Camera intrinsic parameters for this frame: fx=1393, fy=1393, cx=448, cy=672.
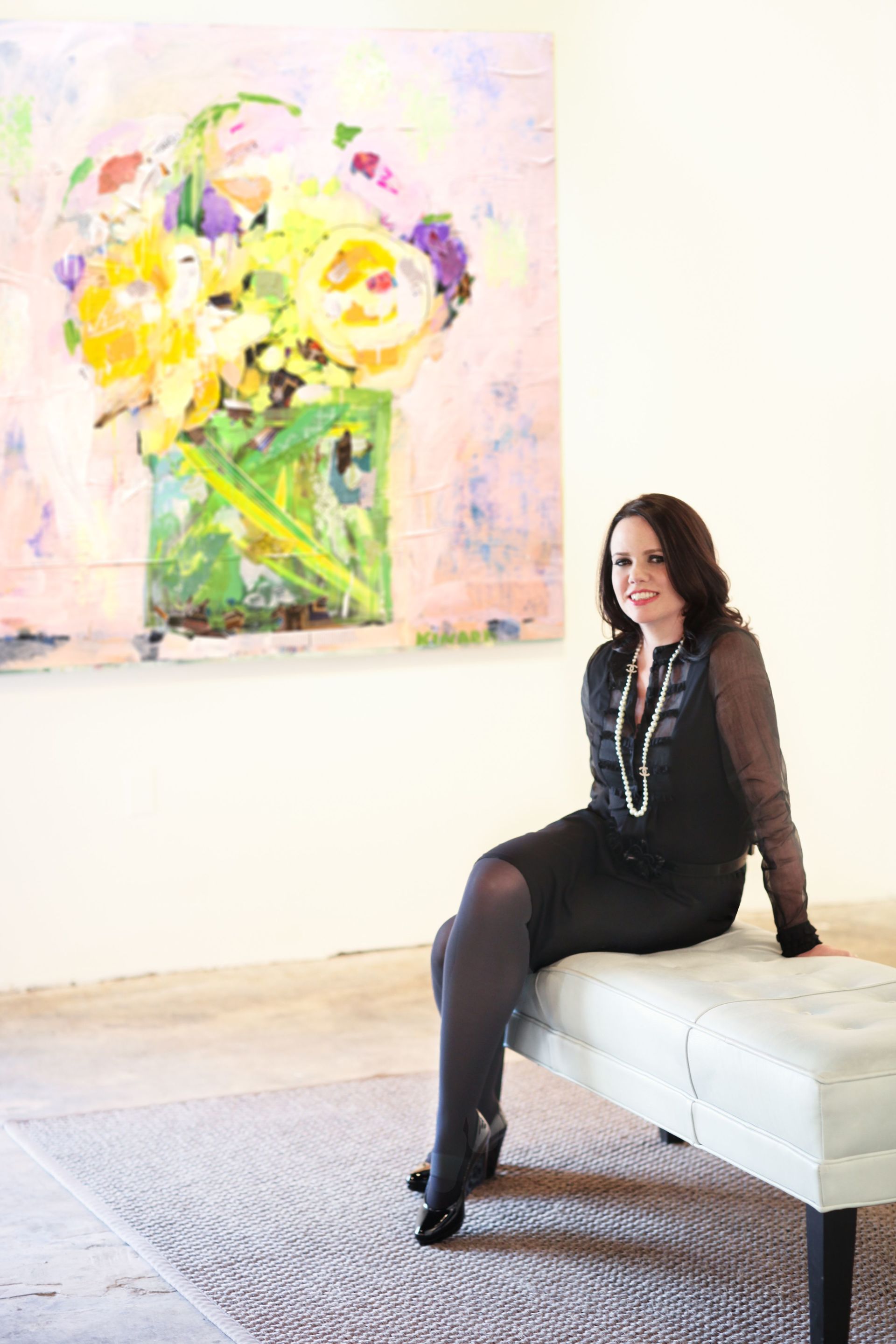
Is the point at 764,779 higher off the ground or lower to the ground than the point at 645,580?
lower

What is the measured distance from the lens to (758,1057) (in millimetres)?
1743

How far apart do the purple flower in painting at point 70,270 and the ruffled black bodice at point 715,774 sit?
6.45ft

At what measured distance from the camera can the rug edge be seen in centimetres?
187

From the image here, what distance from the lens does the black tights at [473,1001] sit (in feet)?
6.76

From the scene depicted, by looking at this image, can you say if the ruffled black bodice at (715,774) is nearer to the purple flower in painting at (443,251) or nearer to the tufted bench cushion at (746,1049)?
the tufted bench cushion at (746,1049)

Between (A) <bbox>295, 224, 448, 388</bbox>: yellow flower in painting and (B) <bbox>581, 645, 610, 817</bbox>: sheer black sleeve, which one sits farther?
(A) <bbox>295, 224, 448, 388</bbox>: yellow flower in painting

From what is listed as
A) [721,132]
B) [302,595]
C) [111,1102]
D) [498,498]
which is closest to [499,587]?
[498,498]

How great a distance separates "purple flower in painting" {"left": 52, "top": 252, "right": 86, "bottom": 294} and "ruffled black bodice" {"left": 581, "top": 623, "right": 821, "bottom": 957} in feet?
6.45

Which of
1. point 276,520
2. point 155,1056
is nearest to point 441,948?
point 155,1056

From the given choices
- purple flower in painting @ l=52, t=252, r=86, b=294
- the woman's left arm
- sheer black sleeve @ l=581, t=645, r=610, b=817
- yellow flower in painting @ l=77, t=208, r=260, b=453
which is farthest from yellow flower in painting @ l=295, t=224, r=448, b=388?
the woman's left arm

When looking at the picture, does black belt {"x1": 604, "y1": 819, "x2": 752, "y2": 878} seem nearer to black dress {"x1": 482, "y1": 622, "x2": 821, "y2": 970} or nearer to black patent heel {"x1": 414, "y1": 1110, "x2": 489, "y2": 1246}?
black dress {"x1": 482, "y1": 622, "x2": 821, "y2": 970}

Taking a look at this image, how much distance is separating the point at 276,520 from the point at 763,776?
6.07 ft

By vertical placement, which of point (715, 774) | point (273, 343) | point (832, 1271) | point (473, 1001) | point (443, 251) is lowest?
point (832, 1271)

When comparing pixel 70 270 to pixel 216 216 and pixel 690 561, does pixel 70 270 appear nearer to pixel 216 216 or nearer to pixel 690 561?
pixel 216 216
